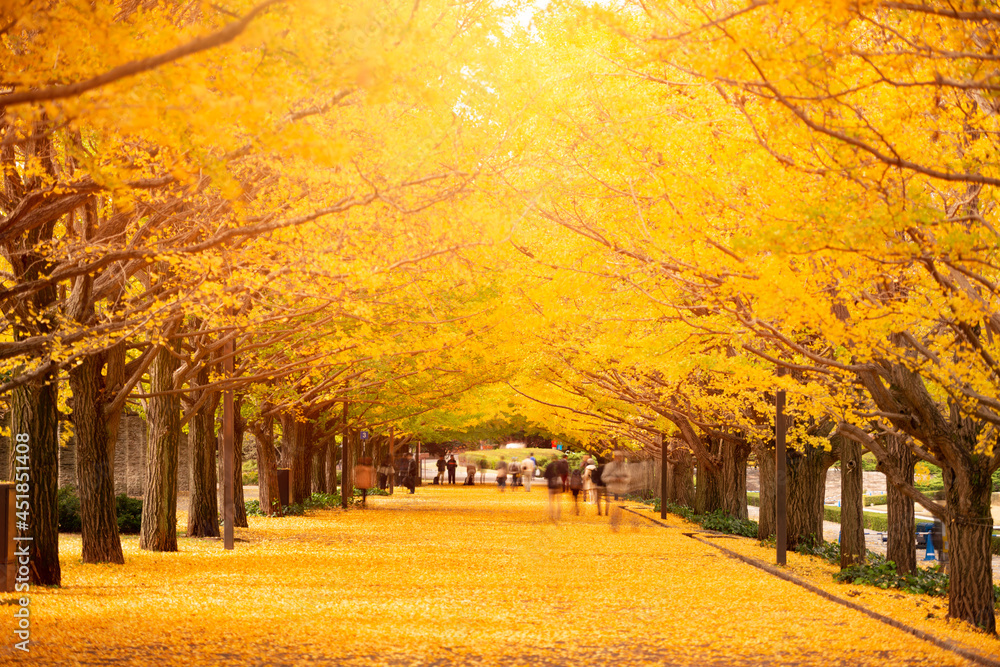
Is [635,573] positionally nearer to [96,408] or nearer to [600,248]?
[600,248]

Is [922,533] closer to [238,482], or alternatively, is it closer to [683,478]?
[683,478]

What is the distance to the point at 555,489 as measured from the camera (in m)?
32.2

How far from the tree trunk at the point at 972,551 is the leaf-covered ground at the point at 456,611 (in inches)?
17.7

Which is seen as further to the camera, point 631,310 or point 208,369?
point 208,369

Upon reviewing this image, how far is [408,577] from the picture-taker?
15.3 m

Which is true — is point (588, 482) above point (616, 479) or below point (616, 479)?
below

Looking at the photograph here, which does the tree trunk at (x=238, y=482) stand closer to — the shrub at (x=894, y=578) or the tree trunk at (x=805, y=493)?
the tree trunk at (x=805, y=493)

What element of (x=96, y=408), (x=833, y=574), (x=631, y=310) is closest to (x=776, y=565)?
(x=833, y=574)

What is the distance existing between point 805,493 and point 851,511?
12.3 ft

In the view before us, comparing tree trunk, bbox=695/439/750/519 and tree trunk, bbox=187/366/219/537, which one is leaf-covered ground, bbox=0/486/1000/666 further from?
tree trunk, bbox=695/439/750/519

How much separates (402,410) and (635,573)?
74.6 feet

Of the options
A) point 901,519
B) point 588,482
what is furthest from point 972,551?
point 588,482

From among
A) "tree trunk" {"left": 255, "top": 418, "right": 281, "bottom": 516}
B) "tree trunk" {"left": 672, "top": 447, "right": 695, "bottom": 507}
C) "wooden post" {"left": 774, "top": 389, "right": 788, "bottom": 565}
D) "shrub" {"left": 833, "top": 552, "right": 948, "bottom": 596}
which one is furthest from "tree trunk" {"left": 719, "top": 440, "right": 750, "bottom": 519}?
"tree trunk" {"left": 255, "top": 418, "right": 281, "bottom": 516}

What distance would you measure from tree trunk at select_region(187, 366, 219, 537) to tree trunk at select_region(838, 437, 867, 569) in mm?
12663
